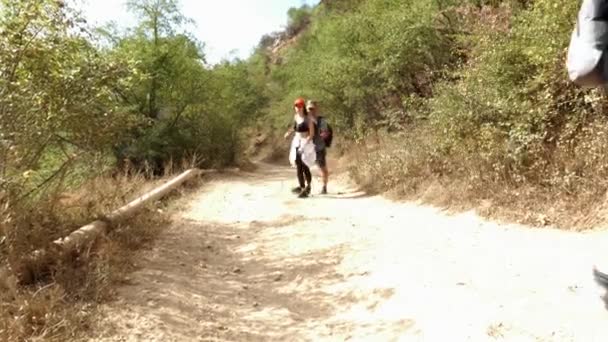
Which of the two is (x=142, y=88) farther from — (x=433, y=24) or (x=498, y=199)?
(x=498, y=199)

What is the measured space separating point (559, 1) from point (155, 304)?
507 cm

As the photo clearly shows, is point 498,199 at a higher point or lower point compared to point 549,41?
lower

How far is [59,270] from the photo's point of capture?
3691 millimetres

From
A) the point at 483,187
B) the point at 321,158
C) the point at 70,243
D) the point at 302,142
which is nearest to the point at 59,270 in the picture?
the point at 70,243

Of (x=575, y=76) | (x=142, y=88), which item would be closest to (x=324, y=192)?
(x=575, y=76)

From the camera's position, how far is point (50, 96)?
13.5 ft

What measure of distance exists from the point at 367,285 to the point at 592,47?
2.41m

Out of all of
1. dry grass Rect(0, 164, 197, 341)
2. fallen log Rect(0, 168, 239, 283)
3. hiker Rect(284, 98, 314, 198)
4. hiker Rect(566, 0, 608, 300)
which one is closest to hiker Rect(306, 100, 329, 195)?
hiker Rect(284, 98, 314, 198)

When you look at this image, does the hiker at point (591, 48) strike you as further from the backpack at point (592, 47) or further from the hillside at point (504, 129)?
the hillside at point (504, 129)

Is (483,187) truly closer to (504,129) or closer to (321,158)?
(504,129)

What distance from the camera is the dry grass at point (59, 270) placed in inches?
116

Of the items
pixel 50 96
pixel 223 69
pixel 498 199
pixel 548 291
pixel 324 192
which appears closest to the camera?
pixel 548 291

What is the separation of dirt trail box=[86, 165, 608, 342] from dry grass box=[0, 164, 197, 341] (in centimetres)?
17

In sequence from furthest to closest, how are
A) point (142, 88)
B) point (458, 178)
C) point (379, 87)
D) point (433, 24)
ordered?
point (142, 88) < point (379, 87) < point (433, 24) < point (458, 178)
